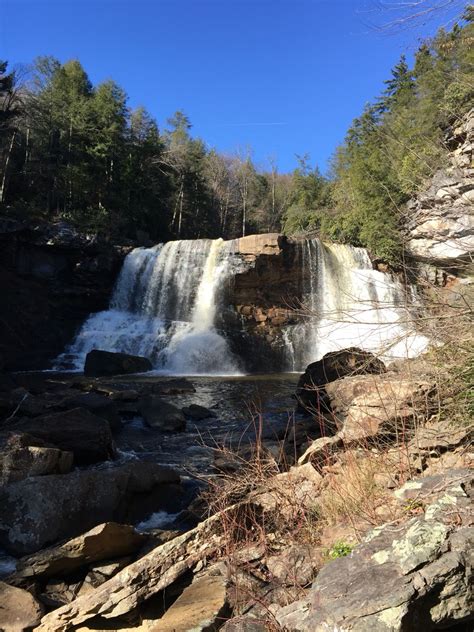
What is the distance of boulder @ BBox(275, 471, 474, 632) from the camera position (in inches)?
74.1

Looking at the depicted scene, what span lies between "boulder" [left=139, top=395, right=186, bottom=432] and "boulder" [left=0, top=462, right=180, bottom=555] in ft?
12.5

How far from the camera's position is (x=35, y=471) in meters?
5.42

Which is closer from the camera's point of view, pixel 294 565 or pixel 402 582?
pixel 402 582

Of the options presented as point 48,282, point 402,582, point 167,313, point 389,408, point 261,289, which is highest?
point 48,282

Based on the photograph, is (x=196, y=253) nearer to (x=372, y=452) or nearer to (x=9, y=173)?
(x=9, y=173)

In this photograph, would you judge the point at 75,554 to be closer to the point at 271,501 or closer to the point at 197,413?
the point at 271,501

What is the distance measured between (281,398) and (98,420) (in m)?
5.96

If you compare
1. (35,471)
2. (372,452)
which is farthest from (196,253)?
(372,452)

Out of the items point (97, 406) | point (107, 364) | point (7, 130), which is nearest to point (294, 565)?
point (97, 406)

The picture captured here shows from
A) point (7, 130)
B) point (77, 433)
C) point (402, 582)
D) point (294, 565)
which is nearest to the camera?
point (402, 582)

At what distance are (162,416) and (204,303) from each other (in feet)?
38.5

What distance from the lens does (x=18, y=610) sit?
3.21 meters

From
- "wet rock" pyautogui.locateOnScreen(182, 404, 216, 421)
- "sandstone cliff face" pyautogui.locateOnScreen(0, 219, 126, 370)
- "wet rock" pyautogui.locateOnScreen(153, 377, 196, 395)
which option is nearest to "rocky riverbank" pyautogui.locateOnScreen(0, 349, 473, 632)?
"wet rock" pyautogui.locateOnScreen(182, 404, 216, 421)

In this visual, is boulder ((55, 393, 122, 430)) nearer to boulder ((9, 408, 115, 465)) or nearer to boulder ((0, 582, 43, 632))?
boulder ((9, 408, 115, 465))
